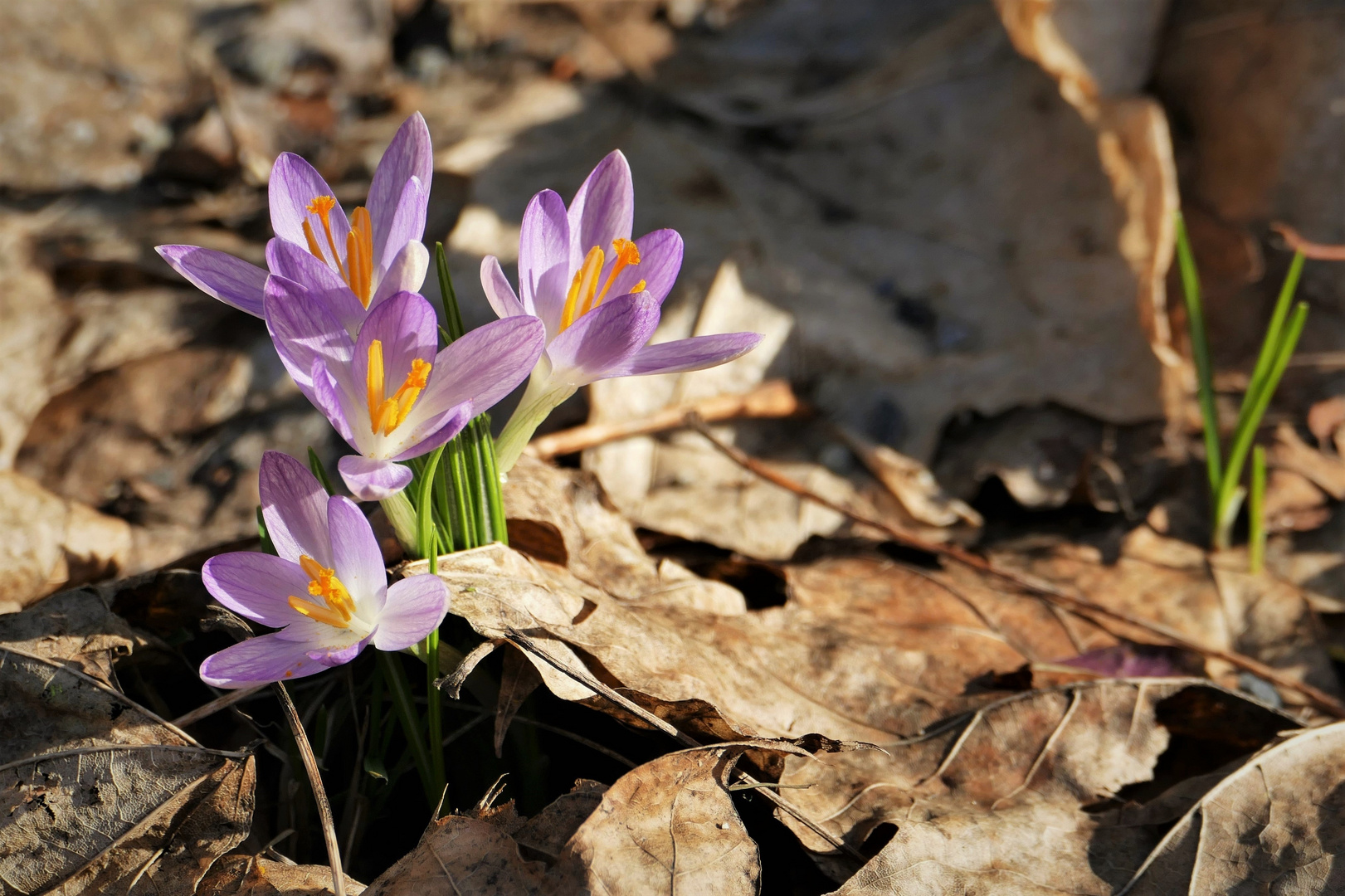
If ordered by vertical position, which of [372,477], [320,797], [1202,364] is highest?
[372,477]

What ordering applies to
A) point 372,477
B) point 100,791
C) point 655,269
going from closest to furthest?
point 372,477
point 100,791
point 655,269

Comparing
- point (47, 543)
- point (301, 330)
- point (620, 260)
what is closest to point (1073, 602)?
point (620, 260)

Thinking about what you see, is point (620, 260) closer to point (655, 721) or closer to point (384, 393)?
point (384, 393)

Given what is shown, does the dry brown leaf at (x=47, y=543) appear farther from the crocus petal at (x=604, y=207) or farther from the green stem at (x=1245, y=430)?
the green stem at (x=1245, y=430)

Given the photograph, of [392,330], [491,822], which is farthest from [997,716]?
[392,330]

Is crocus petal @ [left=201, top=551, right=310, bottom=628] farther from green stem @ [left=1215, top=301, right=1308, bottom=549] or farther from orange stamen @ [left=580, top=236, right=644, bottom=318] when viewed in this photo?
green stem @ [left=1215, top=301, right=1308, bottom=549]

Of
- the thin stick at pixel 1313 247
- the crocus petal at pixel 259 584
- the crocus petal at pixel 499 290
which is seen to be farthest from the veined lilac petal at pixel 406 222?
the thin stick at pixel 1313 247
